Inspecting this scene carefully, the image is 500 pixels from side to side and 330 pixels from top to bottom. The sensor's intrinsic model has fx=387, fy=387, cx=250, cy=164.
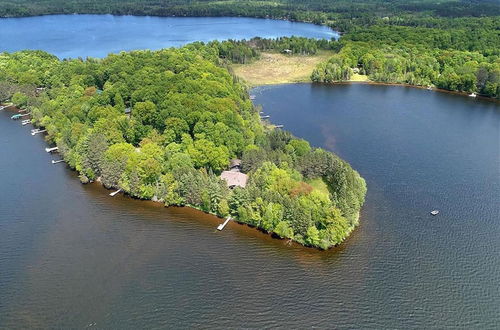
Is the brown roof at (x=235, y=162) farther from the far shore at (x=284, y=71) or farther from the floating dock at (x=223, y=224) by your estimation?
the far shore at (x=284, y=71)

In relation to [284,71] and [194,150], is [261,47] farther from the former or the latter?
[194,150]

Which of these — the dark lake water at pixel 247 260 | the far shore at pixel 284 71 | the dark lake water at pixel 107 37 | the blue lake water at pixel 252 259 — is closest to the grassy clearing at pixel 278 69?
the far shore at pixel 284 71

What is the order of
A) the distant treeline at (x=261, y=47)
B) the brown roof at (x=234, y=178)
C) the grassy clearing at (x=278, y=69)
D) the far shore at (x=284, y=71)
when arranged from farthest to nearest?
the distant treeline at (x=261, y=47) < the grassy clearing at (x=278, y=69) < the far shore at (x=284, y=71) < the brown roof at (x=234, y=178)

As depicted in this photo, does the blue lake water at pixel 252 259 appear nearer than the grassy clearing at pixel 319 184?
Yes

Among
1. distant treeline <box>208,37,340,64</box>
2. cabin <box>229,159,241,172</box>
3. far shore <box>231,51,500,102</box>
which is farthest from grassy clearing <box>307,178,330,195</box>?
distant treeline <box>208,37,340,64</box>

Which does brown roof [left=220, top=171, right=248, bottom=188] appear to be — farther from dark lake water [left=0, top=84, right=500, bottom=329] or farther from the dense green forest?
dark lake water [left=0, top=84, right=500, bottom=329]

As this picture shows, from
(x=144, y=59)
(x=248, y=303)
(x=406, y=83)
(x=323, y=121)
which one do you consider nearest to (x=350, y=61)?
(x=406, y=83)
